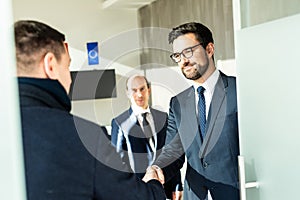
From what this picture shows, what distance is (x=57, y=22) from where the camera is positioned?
146 centimetres

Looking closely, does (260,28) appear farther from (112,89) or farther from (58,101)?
(58,101)

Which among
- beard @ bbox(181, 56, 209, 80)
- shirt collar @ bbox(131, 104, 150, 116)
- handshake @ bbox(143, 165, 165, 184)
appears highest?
beard @ bbox(181, 56, 209, 80)

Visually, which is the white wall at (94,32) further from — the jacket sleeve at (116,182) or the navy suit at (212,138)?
the navy suit at (212,138)

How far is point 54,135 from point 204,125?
0.67 meters

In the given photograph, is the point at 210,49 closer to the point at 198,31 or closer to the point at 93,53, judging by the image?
the point at 198,31

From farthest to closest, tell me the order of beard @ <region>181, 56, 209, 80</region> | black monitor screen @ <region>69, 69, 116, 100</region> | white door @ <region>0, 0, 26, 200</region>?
beard @ <region>181, 56, 209, 80</region>, black monitor screen @ <region>69, 69, 116, 100</region>, white door @ <region>0, 0, 26, 200</region>

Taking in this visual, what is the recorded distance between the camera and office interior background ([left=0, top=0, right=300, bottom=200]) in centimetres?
150

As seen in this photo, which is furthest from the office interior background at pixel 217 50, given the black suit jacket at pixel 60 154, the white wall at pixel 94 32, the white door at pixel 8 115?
the white door at pixel 8 115

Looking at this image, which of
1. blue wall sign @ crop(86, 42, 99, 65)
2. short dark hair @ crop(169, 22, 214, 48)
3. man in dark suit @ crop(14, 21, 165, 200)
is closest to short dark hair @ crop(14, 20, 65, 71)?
man in dark suit @ crop(14, 21, 165, 200)

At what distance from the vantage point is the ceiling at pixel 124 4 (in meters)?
1.58

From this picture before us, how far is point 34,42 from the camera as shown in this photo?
4.22ft

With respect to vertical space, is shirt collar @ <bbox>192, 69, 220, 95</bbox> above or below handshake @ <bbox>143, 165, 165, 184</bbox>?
→ above

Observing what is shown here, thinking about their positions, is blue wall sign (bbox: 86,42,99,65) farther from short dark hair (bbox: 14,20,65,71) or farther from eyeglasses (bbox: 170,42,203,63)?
eyeglasses (bbox: 170,42,203,63)

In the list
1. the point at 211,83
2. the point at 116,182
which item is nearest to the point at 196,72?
the point at 211,83
